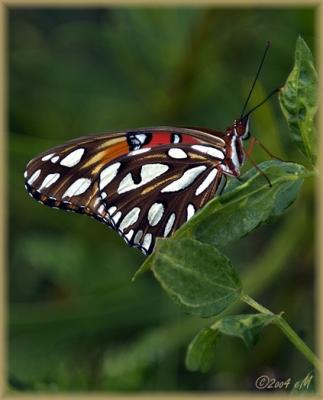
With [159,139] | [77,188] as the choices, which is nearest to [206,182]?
[159,139]

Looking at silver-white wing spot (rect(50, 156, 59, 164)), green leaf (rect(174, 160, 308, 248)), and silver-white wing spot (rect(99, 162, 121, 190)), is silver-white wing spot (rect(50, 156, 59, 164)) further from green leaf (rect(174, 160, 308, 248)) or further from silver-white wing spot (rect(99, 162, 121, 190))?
green leaf (rect(174, 160, 308, 248))

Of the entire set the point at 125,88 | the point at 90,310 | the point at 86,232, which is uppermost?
the point at 125,88

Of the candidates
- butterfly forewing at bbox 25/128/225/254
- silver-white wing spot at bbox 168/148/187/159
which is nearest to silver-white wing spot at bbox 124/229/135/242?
butterfly forewing at bbox 25/128/225/254

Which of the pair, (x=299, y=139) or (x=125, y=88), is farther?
(x=125, y=88)

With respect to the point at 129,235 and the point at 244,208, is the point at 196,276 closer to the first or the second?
the point at 244,208

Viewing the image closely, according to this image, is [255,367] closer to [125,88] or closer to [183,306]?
[125,88]

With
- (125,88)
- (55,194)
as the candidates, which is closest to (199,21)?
(125,88)

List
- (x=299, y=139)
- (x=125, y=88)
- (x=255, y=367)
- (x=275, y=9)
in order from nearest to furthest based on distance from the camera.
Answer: (x=299, y=139) → (x=255, y=367) → (x=275, y=9) → (x=125, y=88)
